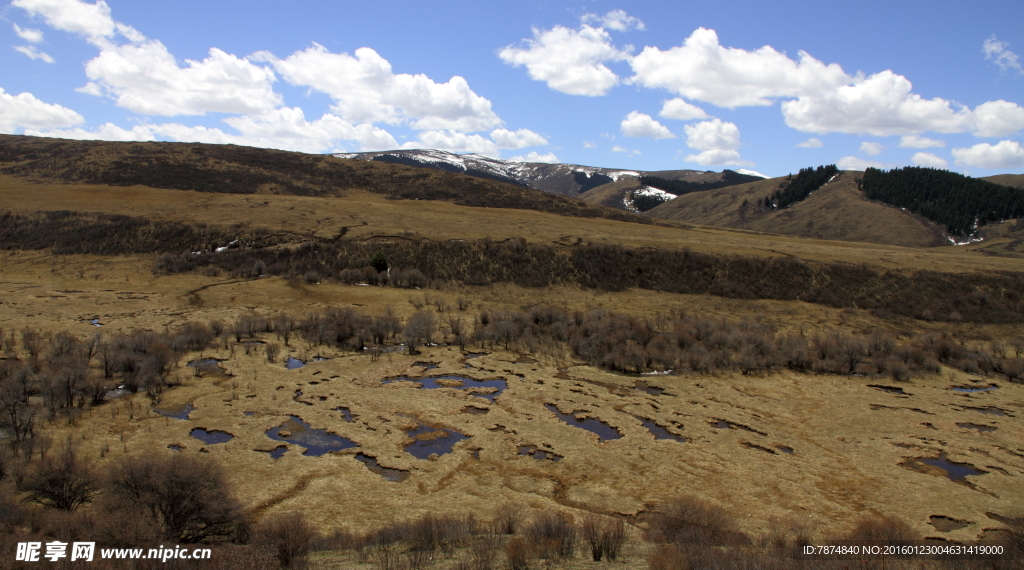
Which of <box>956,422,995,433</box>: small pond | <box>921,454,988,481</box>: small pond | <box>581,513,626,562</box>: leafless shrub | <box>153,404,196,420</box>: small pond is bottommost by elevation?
<box>153,404,196,420</box>: small pond

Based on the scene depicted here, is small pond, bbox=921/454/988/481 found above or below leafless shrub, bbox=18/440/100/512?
below

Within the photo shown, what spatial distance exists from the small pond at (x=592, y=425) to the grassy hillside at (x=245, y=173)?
60.3 metres

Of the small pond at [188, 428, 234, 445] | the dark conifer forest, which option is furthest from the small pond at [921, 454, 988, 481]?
the dark conifer forest

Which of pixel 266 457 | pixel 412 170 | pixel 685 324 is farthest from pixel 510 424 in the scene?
pixel 412 170

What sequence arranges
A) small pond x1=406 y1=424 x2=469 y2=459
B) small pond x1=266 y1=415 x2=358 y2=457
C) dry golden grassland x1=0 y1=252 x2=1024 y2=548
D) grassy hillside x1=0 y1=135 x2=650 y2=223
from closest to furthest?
dry golden grassland x1=0 y1=252 x2=1024 y2=548 → small pond x1=266 y1=415 x2=358 y2=457 → small pond x1=406 y1=424 x2=469 y2=459 → grassy hillside x1=0 y1=135 x2=650 y2=223

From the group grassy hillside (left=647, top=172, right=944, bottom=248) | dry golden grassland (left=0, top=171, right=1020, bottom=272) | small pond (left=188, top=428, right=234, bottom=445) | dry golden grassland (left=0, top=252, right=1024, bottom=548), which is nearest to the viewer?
dry golden grassland (left=0, top=252, right=1024, bottom=548)

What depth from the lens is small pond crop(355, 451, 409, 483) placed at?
541 inches

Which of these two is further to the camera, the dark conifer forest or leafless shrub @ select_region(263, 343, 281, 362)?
the dark conifer forest

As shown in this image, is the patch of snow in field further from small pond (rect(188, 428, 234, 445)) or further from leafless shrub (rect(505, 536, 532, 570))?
small pond (rect(188, 428, 234, 445))

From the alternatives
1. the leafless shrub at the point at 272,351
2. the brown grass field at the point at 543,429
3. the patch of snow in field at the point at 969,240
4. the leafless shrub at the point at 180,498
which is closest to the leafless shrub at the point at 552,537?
the brown grass field at the point at 543,429

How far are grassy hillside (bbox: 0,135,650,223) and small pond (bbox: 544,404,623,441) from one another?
60.3 metres

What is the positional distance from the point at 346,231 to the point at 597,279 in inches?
984

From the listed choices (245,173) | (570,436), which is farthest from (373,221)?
(570,436)

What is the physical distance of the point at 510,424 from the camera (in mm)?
17516
